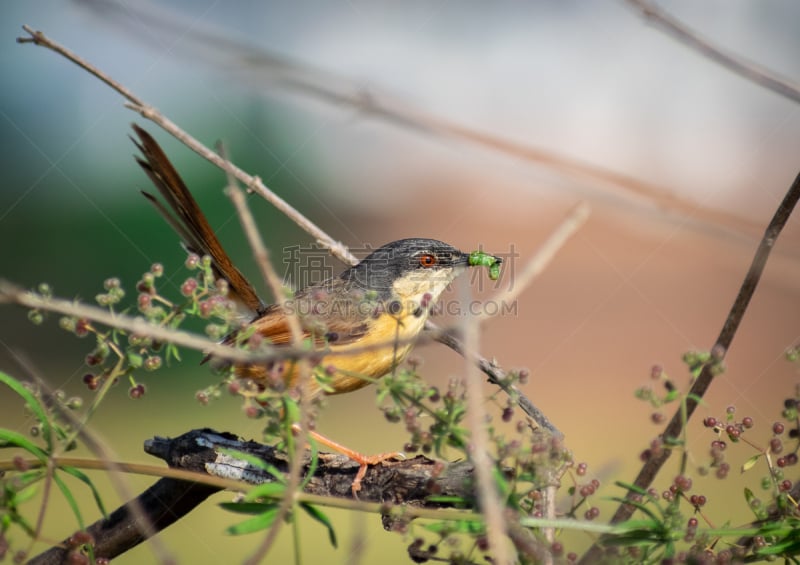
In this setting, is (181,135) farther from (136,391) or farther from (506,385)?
(506,385)

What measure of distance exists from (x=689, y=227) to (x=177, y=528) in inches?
309

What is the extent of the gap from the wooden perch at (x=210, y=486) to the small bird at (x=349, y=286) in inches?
3.4

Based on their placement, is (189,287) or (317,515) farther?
(189,287)

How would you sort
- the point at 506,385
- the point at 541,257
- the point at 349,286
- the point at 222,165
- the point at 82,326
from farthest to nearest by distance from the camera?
the point at 349,286 → the point at 222,165 → the point at 82,326 → the point at 506,385 → the point at 541,257

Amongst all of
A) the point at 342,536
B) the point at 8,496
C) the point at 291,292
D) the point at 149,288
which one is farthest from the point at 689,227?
the point at 342,536


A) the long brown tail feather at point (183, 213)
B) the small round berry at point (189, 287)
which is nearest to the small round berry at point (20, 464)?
the small round berry at point (189, 287)

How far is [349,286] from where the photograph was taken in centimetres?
363

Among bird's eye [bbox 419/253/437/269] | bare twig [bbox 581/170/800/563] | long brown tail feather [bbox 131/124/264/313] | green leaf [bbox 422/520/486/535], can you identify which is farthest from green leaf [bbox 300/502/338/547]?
bird's eye [bbox 419/253/437/269]

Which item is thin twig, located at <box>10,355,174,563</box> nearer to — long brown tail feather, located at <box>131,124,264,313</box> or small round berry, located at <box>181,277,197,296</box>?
small round berry, located at <box>181,277,197,296</box>

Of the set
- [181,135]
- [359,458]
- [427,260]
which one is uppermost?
[427,260]

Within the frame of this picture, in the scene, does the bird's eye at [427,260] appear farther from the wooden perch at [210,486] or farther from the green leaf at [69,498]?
the green leaf at [69,498]

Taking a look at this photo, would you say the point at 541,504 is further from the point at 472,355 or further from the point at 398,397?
the point at 472,355

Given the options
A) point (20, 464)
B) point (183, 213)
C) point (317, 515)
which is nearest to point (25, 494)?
point (20, 464)

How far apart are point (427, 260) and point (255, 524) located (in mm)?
2500
